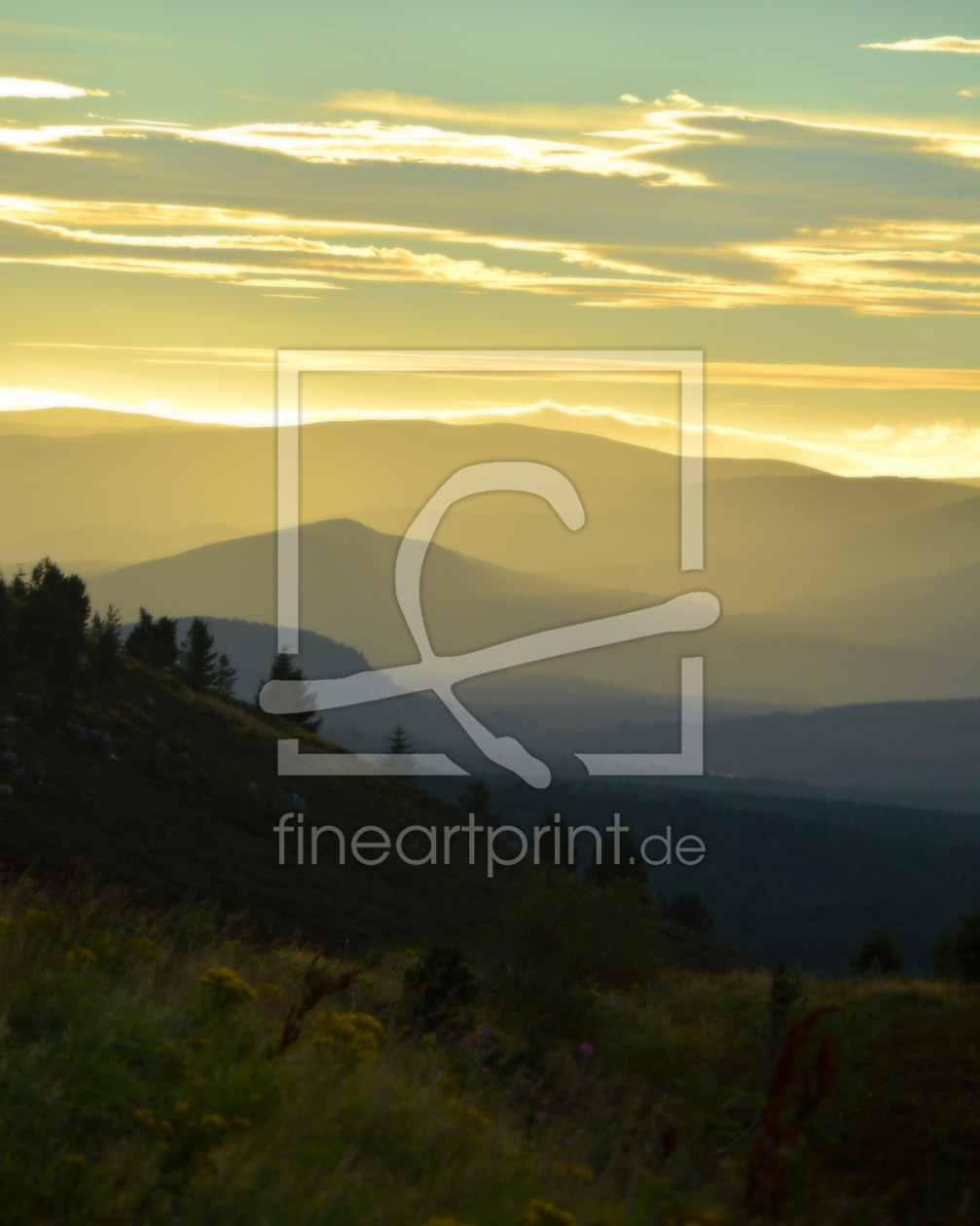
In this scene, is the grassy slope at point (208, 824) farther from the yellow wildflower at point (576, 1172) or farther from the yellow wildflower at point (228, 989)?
the yellow wildflower at point (576, 1172)

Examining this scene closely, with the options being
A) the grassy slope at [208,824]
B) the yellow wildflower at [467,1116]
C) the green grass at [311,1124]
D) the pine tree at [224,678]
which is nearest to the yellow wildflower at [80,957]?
the green grass at [311,1124]

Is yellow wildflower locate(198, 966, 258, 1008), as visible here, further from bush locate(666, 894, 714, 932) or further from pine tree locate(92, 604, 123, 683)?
bush locate(666, 894, 714, 932)

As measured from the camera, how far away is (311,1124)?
438cm

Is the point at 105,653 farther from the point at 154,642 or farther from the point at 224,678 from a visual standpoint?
the point at 224,678

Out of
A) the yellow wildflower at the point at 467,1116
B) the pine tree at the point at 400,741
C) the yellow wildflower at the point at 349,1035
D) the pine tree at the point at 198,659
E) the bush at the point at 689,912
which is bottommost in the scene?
the bush at the point at 689,912

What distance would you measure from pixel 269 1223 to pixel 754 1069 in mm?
9821

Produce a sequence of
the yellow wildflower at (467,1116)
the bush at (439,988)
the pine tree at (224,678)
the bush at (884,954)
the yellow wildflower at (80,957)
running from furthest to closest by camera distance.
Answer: the pine tree at (224,678) → the bush at (884,954) → the bush at (439,988) → the yellow wildflower at (80,957) → the yellow wildflower at (467,1116)

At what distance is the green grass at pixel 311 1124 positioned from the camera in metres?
3.81

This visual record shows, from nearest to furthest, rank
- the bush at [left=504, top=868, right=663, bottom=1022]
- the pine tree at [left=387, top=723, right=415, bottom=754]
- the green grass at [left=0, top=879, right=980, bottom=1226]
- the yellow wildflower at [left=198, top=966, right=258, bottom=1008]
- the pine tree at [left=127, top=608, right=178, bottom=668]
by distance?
the green grass at [left=0, top=879, right=980, bottom=1226] → the yellow wildflower at [left=198, top=966, right=258, bottom=1008] → the bush at [left=504, top=868, right=663, bottom=1022] → the pine tree at [left=127, top=608, right=178, bottom=668] → the pine tree at [left=387, top=723, right=415, bottom=754]

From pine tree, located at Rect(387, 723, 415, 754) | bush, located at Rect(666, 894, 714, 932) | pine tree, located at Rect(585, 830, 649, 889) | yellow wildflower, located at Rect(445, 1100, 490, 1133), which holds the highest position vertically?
yellow wildflower, located at Rect(445, 1100, 490, 1133)

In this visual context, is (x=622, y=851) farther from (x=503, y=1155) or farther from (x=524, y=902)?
(x=503, y=1155)

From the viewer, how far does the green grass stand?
381 cm

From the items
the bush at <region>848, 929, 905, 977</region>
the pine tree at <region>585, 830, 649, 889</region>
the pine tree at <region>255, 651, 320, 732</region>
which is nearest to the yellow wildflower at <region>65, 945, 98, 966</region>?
the bush at <region>848, 929, 905, 977</region>

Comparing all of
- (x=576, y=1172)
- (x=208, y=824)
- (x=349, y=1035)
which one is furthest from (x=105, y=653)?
(x=576, y=1172)
